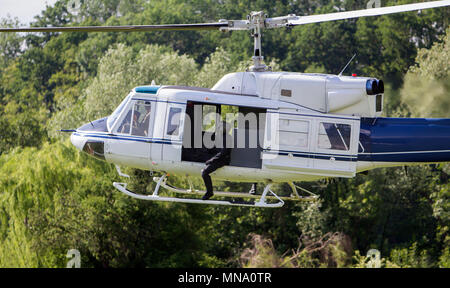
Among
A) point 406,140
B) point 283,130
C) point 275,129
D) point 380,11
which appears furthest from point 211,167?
point 380,11

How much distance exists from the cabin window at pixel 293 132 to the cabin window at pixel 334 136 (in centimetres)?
29

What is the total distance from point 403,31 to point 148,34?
22.2 meters

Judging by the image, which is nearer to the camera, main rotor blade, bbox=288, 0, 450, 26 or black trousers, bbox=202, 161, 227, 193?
main rotor blade, bbox=288, 0, 450, 26

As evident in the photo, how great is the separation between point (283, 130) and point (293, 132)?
0.18m

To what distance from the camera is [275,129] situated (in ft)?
46.5

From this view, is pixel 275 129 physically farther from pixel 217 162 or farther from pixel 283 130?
pixel 217 162

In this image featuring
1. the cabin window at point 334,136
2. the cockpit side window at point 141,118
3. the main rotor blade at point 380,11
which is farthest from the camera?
the cockpit side window at point 141,118

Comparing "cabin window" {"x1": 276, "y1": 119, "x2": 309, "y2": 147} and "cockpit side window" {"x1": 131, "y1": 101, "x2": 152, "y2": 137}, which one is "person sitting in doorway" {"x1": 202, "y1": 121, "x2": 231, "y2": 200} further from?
"cockpit side window" {"x1": 131, "y1": 101, "x2": 152, "y2": 137}

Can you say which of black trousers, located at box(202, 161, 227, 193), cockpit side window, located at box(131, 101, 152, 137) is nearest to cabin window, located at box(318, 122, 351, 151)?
black trousers, located at box(202, 161, 227, 193)

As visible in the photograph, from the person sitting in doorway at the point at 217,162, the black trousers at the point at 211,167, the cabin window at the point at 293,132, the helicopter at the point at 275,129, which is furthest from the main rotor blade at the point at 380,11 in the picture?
the black trousers at the point at 211,167

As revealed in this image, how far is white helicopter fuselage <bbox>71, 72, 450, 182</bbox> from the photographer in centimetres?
1416

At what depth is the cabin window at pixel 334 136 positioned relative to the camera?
14.1 metres

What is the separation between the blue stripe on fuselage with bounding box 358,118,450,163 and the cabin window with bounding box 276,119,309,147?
41.1 inches

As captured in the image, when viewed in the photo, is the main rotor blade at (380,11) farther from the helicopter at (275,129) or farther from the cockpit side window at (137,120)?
the cockpit side window at (137,120)
